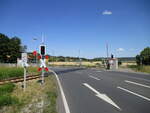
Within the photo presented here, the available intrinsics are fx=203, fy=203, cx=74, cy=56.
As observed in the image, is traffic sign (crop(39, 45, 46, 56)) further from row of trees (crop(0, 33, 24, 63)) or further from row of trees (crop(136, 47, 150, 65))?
row of trees (crop(0, 33, 24, 63))

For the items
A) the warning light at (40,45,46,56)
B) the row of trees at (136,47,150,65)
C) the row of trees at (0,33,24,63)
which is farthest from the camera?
the row of trees at (0,33,24,63)

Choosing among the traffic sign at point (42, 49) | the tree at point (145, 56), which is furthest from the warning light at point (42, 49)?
the tree at point (145, 56)

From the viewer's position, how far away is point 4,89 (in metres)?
13.7

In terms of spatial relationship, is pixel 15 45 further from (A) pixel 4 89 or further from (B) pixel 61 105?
(B) pixel 61 105

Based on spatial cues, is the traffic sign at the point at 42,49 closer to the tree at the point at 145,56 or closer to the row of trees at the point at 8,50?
the tree at the point at 145,56

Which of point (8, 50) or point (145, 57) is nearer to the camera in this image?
point (145, 57)

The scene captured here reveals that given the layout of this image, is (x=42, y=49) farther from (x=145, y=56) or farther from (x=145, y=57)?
(x=145, y=56)

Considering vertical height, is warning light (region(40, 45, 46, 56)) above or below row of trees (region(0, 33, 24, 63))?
below

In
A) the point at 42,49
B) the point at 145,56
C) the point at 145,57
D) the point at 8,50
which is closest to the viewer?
the point at 42,49

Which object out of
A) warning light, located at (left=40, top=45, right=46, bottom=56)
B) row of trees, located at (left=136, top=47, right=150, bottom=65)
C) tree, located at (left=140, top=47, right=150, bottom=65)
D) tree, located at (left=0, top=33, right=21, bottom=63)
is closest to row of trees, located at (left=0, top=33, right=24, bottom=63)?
tree, located at (left=0, top=33, right=21, bottom=63)

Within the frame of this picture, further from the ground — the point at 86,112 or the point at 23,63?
the point at 23,63

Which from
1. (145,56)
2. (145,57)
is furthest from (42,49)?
(145,56)

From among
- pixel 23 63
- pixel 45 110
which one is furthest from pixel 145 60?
pixel 45 110

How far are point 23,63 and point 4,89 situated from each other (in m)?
2.15
